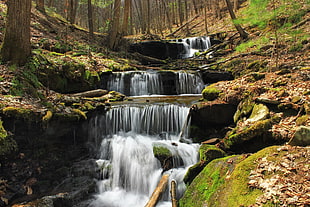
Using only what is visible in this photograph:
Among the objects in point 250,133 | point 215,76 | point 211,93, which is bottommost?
point 250,133

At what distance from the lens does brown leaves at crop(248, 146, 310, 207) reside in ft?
8.42

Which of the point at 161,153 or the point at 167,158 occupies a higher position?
the point at 161,153

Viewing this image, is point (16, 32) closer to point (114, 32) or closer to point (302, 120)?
point (302, 120)

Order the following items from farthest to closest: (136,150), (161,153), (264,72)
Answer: (264,72), (136,150), (161,153)

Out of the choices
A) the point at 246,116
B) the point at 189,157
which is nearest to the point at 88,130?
the point at 189,157

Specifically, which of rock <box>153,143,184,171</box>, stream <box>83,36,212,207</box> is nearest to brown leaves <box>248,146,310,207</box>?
stream <box>83,36,212,207</box>

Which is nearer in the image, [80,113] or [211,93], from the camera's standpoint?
[80,113]

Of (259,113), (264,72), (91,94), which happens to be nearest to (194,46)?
(264,72)

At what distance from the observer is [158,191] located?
16.1 feet

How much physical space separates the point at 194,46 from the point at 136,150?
1683 centimetres

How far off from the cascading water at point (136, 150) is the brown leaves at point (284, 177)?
2.41 meters

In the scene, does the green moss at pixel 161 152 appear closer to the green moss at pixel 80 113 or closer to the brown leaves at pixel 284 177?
the green moss at pixel 80 113

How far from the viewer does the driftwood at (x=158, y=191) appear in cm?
453

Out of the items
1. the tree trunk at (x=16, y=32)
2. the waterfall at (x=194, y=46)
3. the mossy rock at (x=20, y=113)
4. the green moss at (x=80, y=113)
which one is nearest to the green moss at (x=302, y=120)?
the green moss at (x=80, y=113)
